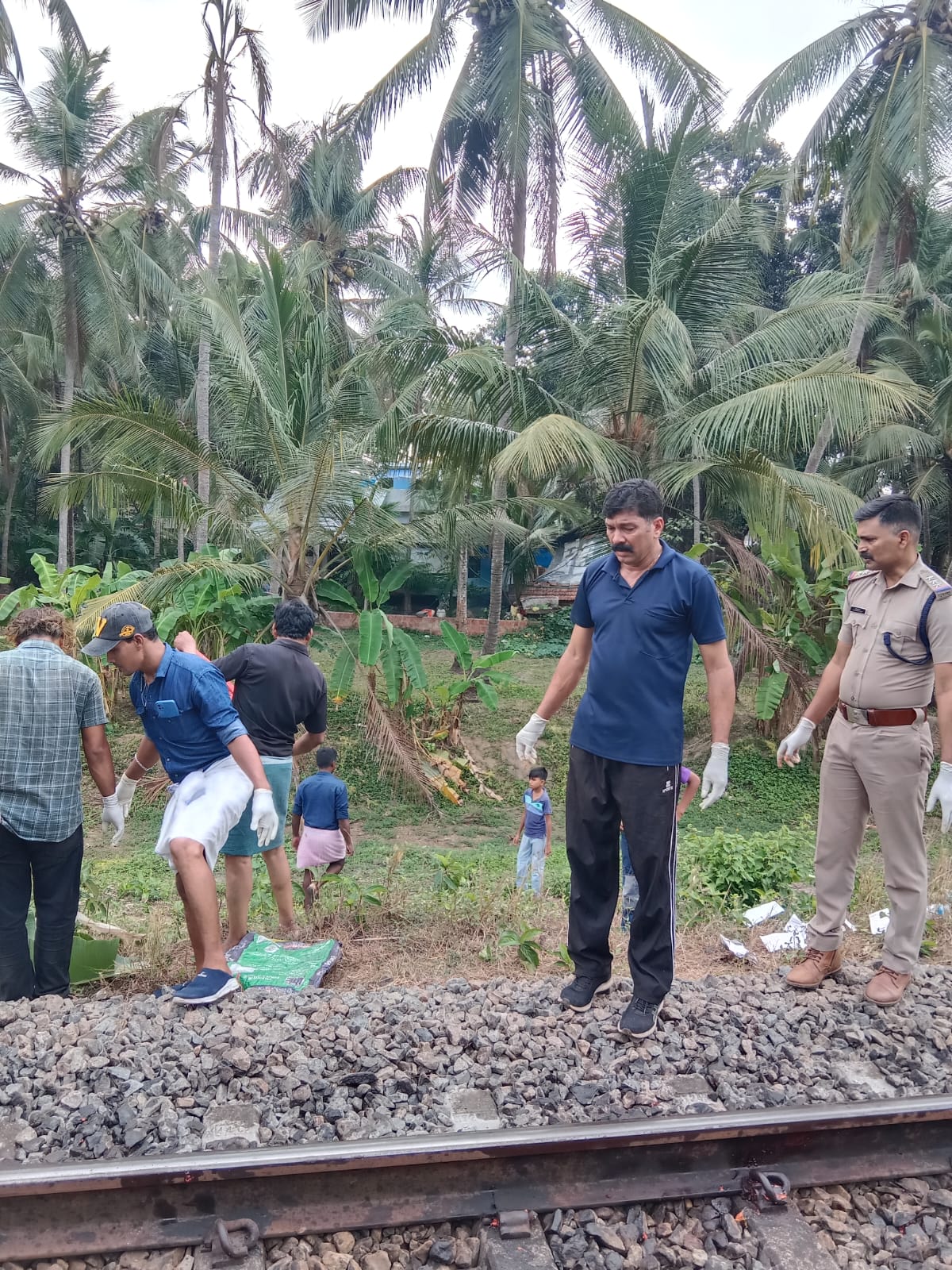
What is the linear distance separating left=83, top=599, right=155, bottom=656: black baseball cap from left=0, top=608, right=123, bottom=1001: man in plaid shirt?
0.20 m

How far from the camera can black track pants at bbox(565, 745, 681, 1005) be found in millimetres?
3449

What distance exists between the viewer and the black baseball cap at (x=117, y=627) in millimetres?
3809

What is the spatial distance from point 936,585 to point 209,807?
3210mm

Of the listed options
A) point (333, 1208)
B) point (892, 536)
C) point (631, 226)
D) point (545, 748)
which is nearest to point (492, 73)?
point (631, 226)

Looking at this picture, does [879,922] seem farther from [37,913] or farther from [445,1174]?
[37,913]

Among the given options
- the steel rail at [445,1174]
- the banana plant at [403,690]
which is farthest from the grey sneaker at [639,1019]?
the banana plant at [403,690]

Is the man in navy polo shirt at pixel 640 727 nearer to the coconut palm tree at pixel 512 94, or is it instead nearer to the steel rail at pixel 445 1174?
the steel rail at pixel 445 1174

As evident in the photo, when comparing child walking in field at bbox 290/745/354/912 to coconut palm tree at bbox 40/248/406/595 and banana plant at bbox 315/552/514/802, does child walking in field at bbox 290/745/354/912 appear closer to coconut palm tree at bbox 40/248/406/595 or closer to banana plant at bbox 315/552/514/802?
banana plant at bbox 315/552/514/802

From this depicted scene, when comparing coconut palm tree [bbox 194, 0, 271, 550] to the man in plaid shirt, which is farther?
coconut palm tree [bbox 194, 0, 271, 550]

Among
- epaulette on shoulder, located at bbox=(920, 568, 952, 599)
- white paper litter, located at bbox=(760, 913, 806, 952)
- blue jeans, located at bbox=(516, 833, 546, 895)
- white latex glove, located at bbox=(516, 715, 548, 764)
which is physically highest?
epaulette on shoulder, located at bbox=(920, 568, 952, 599)

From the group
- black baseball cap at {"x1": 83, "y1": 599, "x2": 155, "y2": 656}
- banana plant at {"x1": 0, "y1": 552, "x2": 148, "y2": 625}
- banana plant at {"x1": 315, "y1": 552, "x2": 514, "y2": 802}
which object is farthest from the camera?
banana plant at {"x1": 0, "y1": 552, "x2": 148, "y2": 625}

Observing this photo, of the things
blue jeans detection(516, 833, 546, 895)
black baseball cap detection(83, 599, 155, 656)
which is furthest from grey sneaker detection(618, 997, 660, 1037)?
blue jeans detection(516, 833, 546, 895)

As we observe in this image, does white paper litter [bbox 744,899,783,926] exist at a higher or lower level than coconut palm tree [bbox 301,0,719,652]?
lower

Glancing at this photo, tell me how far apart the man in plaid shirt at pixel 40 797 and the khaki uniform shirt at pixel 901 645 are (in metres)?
3.36
